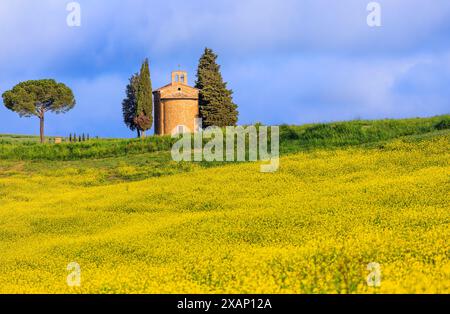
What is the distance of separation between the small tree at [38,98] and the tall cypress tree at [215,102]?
26419 millimetres

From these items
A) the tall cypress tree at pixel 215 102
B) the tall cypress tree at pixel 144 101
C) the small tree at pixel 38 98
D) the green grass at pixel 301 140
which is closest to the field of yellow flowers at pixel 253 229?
the green grass at pixel 301 140

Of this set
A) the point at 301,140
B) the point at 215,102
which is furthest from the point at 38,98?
the point at 301,140

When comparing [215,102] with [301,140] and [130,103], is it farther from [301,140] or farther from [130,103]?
[301,140]

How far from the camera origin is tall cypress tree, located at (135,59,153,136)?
283 ft

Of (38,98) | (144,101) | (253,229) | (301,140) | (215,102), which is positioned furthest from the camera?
(38,98)

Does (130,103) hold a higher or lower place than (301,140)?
higher

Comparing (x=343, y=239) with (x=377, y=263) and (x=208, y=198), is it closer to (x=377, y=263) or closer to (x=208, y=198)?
(x=377, y=263)

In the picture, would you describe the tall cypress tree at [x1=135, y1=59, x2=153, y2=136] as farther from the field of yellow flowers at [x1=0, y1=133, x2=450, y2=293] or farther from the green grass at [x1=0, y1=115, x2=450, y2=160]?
the field of yellow flowers at [x1=0, y1=133, x2=450, y2=293]

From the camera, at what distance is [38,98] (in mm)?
95875

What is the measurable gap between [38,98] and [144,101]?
20314 mm

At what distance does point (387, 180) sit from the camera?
958 inches

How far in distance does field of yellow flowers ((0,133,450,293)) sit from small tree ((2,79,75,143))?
61.9 m
